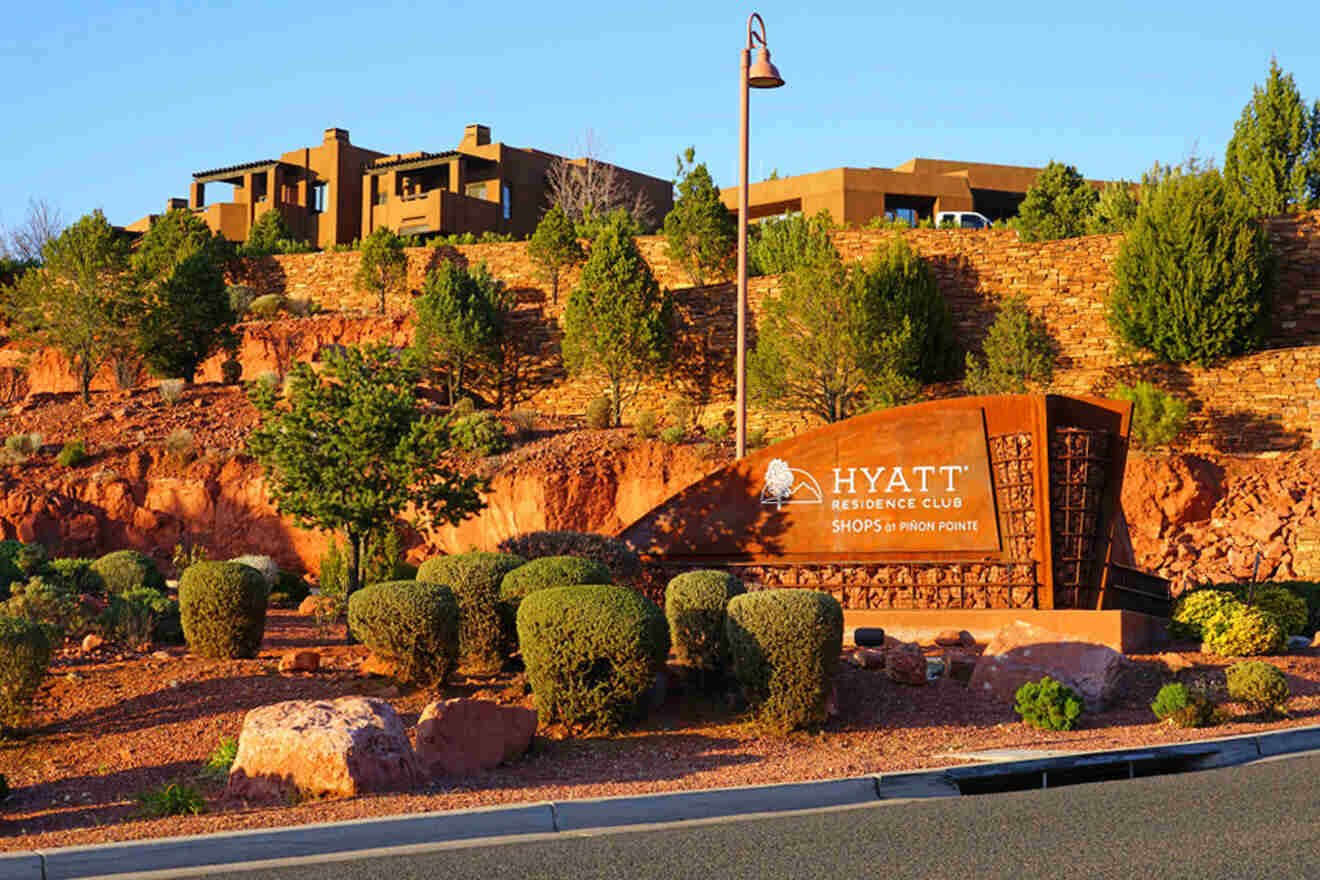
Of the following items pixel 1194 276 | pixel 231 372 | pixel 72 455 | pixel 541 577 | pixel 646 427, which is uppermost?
pixel 1194 276

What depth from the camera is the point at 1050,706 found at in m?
12.7

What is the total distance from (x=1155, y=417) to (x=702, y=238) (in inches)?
737

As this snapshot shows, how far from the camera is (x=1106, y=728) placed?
41.5 ft

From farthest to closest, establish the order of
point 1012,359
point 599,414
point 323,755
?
Answer: point 599,414 → point 1012,359 → point 323,755

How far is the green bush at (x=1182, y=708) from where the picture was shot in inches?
491

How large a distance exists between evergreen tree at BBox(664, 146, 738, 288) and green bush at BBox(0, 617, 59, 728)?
32370 mm

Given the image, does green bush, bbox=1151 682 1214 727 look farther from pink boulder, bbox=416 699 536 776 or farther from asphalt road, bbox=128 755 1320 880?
pink boulder, bbox=416 699 536 776

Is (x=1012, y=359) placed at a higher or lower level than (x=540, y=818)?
higher

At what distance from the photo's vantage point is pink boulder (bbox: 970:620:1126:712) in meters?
13.5

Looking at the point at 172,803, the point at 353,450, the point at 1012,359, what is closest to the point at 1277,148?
the point at 1012,359

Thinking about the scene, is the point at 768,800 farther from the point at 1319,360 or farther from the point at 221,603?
the point at 1319,360

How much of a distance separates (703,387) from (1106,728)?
25.0 meters

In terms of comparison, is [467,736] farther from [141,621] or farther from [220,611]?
[141,621]

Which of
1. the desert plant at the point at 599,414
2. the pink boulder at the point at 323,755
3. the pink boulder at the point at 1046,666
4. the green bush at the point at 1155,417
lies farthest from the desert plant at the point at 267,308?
the pink boulder at the point at 323,755
